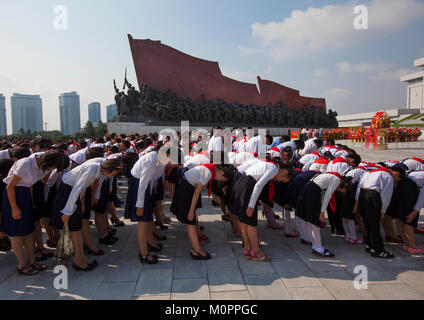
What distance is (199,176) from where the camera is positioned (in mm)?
2873

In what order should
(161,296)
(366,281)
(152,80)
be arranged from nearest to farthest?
1. (161,296)
2. (366,281)
3. (152,80)

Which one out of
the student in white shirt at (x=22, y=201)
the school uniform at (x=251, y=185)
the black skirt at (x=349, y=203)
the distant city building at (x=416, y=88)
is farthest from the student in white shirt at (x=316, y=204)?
the distant city building at (x=416, y=88)

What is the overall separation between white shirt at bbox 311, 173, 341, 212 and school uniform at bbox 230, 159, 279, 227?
58 centimetres

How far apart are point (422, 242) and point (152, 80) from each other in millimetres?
20242

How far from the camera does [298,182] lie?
3.37 meters

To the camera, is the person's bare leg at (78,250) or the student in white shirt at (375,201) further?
the student in white shirt at (375,201)

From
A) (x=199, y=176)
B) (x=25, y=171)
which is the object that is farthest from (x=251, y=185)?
(x=25, y=171)

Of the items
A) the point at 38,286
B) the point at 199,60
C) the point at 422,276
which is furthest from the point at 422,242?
the point at 199,60

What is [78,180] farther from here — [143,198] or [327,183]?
[327,183]

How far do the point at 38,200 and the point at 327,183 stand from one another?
3275 millimetres

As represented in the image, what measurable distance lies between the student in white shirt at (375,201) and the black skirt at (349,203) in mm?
235

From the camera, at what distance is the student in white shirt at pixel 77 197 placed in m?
2.58

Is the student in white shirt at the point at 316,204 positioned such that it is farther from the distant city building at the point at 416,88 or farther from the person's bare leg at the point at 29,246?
the distant city building at the point at 416,88
